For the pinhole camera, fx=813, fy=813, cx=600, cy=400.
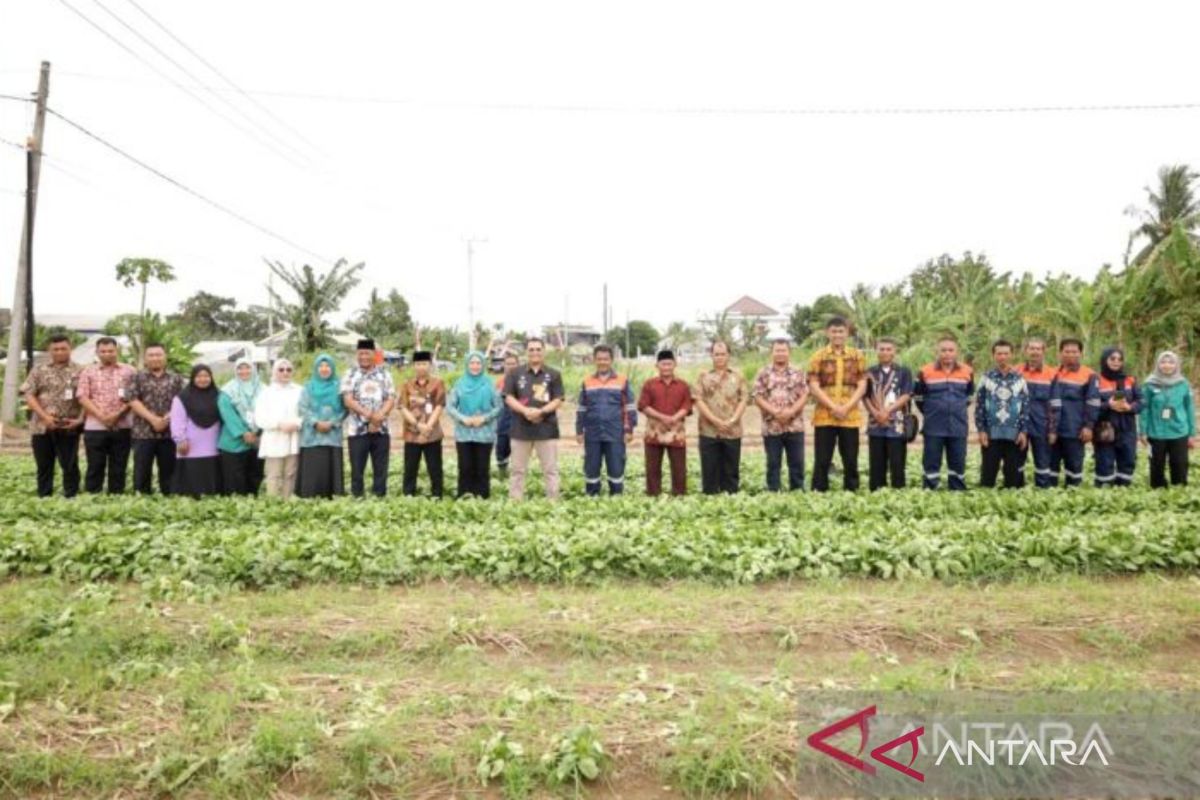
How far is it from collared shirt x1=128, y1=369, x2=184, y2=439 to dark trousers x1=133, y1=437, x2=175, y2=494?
0.32 feet

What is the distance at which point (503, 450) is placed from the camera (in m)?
11.6

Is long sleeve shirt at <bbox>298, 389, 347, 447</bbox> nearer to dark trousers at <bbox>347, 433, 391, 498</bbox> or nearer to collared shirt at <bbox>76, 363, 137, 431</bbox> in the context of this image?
dark trousers at <bbox>347, 433, 391, 498</bbox>

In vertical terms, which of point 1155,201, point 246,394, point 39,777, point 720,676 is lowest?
point 39,777

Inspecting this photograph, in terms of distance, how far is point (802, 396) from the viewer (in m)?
9.02

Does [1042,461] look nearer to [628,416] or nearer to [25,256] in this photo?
[628,416]

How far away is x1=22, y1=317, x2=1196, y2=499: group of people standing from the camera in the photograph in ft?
29.8

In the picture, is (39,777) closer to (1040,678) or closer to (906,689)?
(906,689)

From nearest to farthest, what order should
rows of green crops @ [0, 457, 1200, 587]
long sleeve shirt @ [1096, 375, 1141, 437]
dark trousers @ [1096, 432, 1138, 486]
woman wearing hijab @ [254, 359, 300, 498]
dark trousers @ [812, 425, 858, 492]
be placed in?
rows of green crops @ [0, 457, 1200, 587]
dark trousers @ [812, 425, 858, 492]
woman wearing hijab @ [254, 359, 300, 498]
long sleeve shirt @ [1096, 375, 1141, 437]
dark trousers @ [1096, 432, 1138, 486]

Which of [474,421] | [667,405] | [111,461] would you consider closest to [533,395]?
[474,421]

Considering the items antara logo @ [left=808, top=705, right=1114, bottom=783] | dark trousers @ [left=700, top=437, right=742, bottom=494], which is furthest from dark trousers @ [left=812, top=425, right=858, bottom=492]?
antara logo @ [left=808, top=705, right=1114, bottom=783]

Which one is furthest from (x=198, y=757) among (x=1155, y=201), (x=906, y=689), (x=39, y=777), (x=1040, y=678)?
(x=1155, y=201)

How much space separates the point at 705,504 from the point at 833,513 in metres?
1.17

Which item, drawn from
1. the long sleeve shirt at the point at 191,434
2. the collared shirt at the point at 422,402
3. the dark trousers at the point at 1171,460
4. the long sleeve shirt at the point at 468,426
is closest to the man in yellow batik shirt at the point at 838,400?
the dark trousers at the point at 1171,460

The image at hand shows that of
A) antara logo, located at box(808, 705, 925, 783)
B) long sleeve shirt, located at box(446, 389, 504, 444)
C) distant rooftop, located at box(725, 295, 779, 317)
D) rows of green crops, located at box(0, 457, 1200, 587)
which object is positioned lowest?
antara logo, located at box(808, 705, 925, 783)
